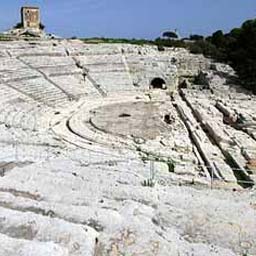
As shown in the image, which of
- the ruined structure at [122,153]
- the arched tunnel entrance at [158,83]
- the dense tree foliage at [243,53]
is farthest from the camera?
the arched tunnel entrance at [158,83]

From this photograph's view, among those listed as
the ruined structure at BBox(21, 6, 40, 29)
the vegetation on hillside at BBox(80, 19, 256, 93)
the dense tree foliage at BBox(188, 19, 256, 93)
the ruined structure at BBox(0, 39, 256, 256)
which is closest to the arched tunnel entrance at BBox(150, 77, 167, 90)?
the ruined structure at BBox(0, 39, 256, 256)

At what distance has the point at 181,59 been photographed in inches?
1513

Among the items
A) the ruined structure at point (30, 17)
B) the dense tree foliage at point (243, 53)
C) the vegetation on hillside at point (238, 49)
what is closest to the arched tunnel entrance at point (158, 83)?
the vegetation on hillside at point (238, 49)

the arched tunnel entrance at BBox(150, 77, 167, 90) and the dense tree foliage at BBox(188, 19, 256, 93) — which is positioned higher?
the dense tree foliage at BBox(188, 19, 256, 93)

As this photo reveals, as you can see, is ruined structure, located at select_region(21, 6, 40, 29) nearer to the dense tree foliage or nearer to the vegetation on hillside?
the vegetation on hillside

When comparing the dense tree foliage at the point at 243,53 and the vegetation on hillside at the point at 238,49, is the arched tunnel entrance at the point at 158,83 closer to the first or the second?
the vegetation on hillside at the point at 238,49

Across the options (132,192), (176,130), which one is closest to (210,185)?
(132,192)

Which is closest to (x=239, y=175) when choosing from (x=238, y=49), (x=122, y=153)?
(x=122, y=153)

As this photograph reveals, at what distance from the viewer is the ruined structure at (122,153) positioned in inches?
249

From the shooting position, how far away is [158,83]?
120ft

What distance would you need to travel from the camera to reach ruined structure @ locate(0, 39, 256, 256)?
6.31 meters

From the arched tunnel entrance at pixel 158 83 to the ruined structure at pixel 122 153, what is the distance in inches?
4.7

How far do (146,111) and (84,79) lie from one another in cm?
912

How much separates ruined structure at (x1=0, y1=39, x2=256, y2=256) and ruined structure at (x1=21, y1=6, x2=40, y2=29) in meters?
12.0
